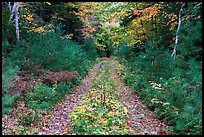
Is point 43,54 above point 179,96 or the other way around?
above

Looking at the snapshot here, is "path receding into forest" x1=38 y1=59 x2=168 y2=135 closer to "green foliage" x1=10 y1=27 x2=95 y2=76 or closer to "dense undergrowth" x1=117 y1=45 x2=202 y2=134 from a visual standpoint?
"dense undergrowth" x1=117 y1=45 x2=202 y2=134

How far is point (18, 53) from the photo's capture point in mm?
11438

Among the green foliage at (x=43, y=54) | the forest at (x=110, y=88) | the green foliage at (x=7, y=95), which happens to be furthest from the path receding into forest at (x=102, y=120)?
the green foliage at (x=43, y=54)

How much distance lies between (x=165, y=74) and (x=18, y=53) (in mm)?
7046

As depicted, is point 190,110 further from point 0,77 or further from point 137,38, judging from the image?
point 137,38

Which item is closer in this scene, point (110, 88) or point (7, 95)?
point (7, 95)

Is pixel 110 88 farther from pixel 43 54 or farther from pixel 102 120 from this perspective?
pixel 102 120

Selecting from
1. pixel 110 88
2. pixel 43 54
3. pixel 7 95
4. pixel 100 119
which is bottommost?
pixel 110 88

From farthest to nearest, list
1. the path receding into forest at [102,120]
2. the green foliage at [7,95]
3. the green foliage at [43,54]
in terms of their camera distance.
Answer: the green foliage at [43,54]
the green foliage at [7,95]
the path receding into forest at [102,120]

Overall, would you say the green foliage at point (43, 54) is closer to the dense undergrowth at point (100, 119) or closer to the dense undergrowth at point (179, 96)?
the dense undergrowth at point (100, 119)

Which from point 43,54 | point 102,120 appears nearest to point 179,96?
point 102,120

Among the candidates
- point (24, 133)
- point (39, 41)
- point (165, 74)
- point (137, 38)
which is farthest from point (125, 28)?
point (24, 133)

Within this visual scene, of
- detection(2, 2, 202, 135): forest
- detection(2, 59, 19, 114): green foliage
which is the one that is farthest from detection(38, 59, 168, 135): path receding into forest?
detection(2, 59, 19, 114): green foliage

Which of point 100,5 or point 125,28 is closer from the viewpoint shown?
point 125,28
